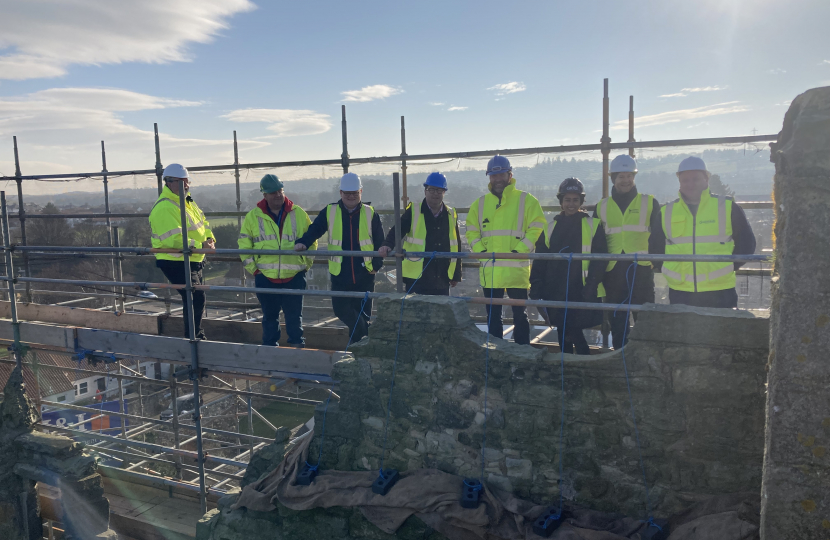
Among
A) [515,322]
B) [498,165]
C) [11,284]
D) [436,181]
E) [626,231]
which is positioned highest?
[498,165]

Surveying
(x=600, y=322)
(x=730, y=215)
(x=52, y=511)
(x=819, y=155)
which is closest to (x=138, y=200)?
(x=52, y=511)

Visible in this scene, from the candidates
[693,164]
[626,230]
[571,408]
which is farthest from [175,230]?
[693,164]

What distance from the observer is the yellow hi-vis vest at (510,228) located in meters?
4.79

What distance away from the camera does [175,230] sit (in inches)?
215

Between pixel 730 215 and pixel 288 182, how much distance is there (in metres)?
5.67

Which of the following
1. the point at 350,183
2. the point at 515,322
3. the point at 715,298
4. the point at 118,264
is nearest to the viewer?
the point at 715,298

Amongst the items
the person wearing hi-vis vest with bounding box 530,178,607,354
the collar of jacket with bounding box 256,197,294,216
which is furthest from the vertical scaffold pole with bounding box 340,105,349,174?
the person wearing hi-vis vest with bounding box 530,178,607,354

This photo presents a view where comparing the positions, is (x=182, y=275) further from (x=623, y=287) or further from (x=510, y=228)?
(x=623, y=287)

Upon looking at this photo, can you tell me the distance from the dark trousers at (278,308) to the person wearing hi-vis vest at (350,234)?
0.53 meters

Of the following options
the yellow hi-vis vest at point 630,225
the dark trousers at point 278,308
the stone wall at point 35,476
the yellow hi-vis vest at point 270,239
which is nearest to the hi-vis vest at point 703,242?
the yellow hi-vis vest at point 630,225

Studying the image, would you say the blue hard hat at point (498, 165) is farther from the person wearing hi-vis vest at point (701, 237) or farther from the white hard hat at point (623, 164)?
the person wearing hi-vis vest at point (701, 237)

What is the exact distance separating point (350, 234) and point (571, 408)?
103 inches

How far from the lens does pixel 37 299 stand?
16.5 m

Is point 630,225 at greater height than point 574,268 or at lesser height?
greater
